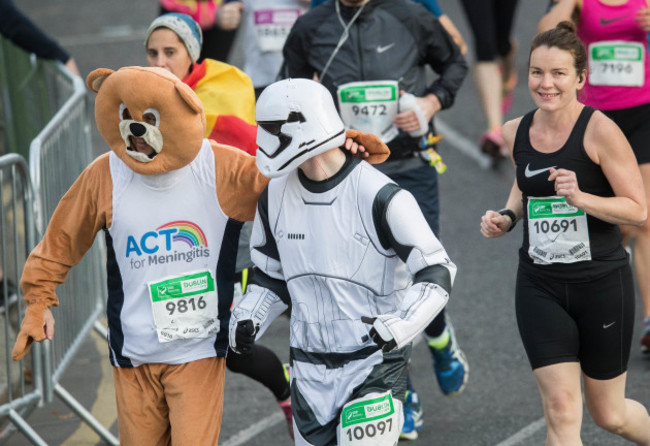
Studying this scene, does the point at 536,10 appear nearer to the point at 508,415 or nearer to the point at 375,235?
the point at 508,415

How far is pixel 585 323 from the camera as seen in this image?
16.3ft

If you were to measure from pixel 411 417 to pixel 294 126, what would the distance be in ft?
7.47

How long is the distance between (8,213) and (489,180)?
13.5 feet

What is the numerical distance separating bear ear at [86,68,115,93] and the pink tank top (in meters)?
2.96

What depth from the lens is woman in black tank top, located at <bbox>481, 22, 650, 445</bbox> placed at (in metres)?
4.85

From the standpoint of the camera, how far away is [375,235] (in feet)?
14.4

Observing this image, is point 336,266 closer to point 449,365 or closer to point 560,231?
point 560,231

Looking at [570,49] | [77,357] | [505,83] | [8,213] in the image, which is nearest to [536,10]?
[505,83]

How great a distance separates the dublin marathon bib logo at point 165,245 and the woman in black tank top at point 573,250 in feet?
4.51

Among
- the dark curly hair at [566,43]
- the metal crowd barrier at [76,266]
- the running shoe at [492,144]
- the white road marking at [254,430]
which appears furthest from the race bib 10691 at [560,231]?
the running shoe at [492,144]

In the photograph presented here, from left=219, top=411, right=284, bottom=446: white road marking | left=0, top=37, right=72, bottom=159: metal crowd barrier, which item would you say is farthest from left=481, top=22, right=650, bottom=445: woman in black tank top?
left=0, top=37, right=72, bottom=159: metal crowd barrier

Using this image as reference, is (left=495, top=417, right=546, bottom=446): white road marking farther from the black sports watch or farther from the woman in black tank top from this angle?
the black sports watch

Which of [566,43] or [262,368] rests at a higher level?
[566,43]

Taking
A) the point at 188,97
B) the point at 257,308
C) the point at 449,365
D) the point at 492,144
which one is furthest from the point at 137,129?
the point at 492,144
